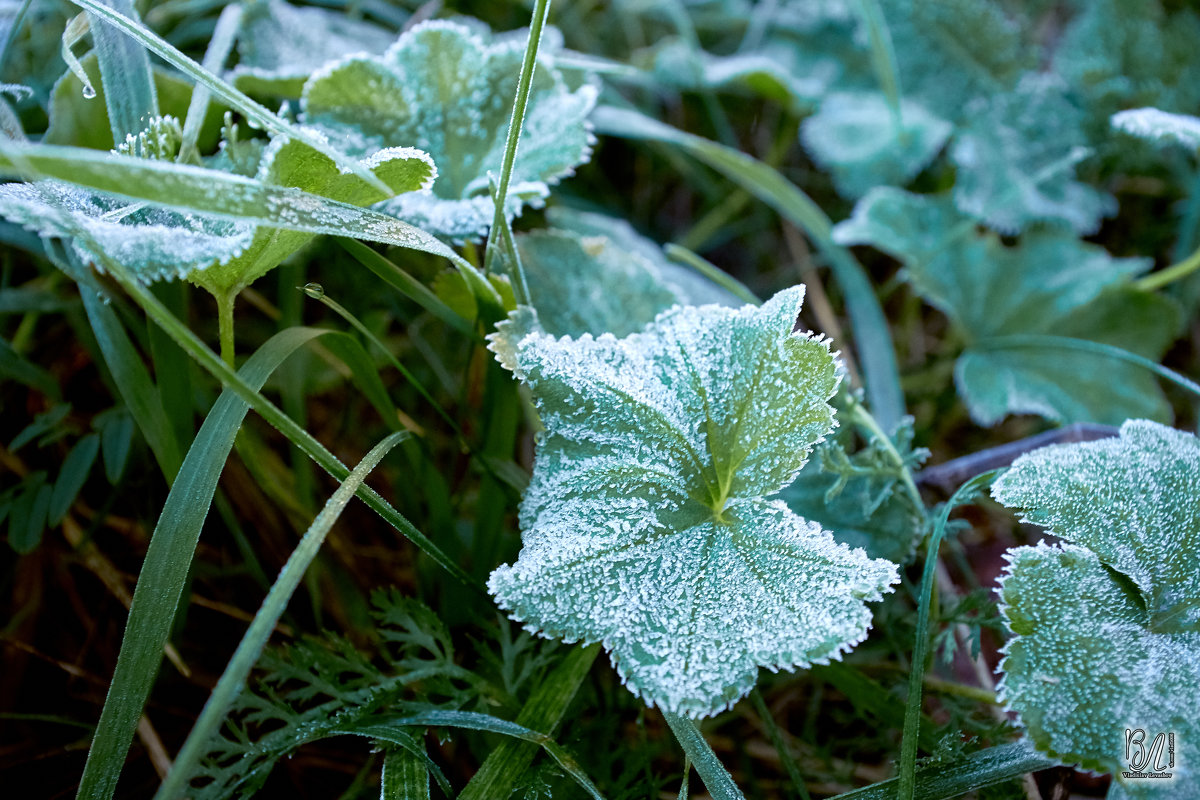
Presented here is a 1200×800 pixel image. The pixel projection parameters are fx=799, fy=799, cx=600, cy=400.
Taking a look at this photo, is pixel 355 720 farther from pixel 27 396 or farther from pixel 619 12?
pixel 619 12

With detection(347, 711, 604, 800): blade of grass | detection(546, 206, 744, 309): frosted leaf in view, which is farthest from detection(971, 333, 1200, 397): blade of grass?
detection(347, 711, 604, 800): blade of grass

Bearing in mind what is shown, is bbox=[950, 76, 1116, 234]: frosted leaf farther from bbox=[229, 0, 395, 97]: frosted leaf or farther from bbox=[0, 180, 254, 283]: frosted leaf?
bbox=[0, 180, 254, 283]: frosted leaf

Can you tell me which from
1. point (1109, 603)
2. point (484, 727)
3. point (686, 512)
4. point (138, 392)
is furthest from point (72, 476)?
point (1109, 603)

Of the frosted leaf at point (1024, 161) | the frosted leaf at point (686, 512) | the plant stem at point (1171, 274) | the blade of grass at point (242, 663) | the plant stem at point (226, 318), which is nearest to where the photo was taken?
the blade of grass at point (242, 663)

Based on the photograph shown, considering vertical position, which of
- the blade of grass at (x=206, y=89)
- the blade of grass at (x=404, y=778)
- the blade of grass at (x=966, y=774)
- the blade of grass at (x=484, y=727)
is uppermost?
the blade of grass at (x=206, y=89)

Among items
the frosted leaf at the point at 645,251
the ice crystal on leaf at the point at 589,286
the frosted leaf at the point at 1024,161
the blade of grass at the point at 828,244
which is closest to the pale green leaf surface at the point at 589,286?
the ice crystal on leaf at the point at 589,286

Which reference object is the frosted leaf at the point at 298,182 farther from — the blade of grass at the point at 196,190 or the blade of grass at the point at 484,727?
the blade of grass at the point at 484,727
